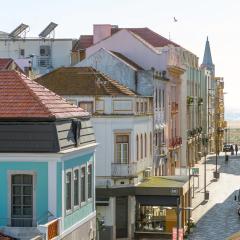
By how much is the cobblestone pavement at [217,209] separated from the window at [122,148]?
600cm

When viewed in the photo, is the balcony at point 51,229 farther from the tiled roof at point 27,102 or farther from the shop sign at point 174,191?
the shop sign at point 174,191

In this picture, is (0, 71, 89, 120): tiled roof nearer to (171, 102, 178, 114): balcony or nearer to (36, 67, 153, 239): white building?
(36, 67, 153, 239): white building

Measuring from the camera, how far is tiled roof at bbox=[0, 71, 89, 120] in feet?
89.4

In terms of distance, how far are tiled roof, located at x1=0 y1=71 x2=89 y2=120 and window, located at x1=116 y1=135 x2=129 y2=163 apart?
15.7m

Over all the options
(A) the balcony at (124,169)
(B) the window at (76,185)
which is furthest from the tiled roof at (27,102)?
(A) the balcony at (124,169)

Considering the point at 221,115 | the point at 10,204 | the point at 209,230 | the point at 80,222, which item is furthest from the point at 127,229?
the point at 221,115

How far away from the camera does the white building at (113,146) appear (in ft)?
151

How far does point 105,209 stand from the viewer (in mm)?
45969

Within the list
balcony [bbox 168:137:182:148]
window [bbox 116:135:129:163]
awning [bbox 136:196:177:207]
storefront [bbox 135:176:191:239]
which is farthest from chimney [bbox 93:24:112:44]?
awning [bbox 136:196:177:207]

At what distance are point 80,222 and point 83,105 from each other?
1715cm

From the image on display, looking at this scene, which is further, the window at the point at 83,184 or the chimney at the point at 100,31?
the chimney at the point at 100,31

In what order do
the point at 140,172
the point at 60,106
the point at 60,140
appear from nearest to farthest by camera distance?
the point at 60,140
the point at 60,106
the point at 140,172

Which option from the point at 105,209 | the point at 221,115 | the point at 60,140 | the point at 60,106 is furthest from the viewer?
the point at 221,115

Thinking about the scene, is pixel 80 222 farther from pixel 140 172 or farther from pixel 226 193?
pixel 226 193
